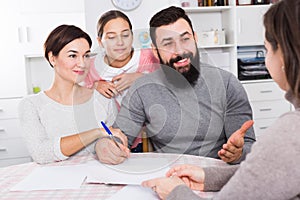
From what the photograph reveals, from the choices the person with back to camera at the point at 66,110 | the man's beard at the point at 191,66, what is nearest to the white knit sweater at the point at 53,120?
the person with back to camera at the point at 66,110

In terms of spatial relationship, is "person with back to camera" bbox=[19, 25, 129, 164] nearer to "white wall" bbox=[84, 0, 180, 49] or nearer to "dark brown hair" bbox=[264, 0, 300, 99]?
"dark brown hair" bbox=[264, 0, 300, 99]

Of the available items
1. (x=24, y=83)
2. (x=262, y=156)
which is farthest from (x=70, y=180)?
(x=24, y=83)

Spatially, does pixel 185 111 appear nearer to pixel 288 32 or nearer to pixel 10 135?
pixel 288 32

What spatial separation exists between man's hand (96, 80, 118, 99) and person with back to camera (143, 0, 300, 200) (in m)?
0.62

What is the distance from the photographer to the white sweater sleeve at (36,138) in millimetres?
1284

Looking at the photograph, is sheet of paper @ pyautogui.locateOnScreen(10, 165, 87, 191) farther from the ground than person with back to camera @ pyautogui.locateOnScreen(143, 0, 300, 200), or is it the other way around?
person with back to camera @ pyautogui.locateOnScreen(143, 0, 300, 200)

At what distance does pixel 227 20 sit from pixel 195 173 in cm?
260

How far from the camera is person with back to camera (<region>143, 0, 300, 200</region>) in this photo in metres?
0.61

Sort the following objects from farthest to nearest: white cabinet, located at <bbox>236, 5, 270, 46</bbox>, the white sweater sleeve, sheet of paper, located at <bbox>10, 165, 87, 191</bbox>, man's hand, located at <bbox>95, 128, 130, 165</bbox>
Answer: white cabinet, located at <bbox>236, 5, 270, 46</bbox>
the white sweater sleeve
man's hand, located at <bbox>95, 128, 130, 165</bbox>
sheet of paper, located at <bbox>10, 165, 87, 191</bbox>

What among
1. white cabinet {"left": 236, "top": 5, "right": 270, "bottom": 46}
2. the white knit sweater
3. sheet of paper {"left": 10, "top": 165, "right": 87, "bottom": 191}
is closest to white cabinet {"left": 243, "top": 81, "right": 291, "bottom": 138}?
white cabinet {"left": 236, "top": 5, "right": 270, "bottom": 46}

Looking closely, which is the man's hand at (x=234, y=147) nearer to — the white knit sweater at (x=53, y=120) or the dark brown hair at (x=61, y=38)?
the white knit sweater at (x=53, y=120)

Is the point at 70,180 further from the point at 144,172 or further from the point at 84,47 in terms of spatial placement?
the point at 84,47

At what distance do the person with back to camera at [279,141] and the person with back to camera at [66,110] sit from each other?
59cm

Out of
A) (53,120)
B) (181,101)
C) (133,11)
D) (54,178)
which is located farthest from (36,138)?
(133,11)
